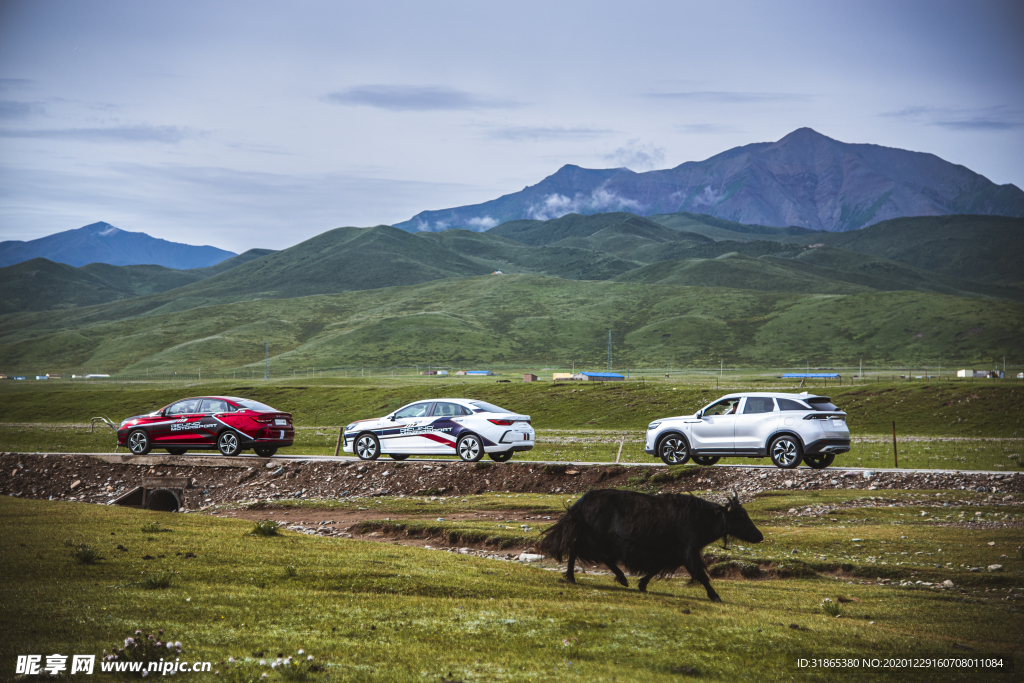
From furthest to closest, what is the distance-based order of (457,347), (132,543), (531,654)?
(457,347) → (132,543) → (531,654)

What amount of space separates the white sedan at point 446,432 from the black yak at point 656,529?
625 inches

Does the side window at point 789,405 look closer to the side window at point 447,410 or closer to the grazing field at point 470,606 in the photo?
the grazing field at point 470,606

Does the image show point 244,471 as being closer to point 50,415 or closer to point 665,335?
point 50,415

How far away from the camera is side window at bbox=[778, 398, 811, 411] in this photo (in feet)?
78.5

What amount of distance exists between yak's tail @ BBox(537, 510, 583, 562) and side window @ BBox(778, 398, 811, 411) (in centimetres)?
1507

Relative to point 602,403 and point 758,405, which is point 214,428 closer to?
point 758,405

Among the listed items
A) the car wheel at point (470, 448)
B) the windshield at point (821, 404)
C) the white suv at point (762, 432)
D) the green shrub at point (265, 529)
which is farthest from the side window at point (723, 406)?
the green shrub at point (265, 529)

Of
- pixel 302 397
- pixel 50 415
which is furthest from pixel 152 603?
pixel 50 415

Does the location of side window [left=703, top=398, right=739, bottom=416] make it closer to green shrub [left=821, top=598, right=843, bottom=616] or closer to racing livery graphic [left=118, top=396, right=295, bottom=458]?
green shrub [left=821, top=598, right=843, bottom=616]

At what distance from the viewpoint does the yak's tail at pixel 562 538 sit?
11086mm

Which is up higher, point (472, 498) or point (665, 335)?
point (665, 335)

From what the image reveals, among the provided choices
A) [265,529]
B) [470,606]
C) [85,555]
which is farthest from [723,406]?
[85,555]

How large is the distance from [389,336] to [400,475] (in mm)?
169117

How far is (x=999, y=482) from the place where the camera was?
21.9 meters
